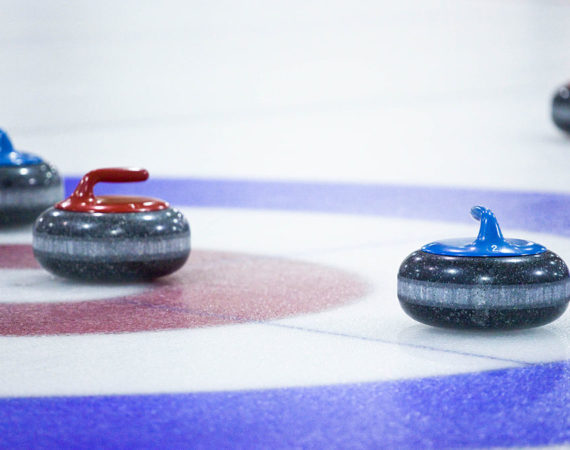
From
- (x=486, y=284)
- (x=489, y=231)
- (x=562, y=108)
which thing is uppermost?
(x=489, y=231)

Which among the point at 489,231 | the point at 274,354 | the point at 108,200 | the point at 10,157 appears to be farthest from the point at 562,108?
the point at 274,354

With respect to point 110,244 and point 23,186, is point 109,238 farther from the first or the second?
point 23,186

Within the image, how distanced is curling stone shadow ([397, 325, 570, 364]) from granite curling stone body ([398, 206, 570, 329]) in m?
0.04

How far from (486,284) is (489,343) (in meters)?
0.18

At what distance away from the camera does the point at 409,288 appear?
3820 millimetres

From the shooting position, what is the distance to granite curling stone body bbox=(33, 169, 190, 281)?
15.0ft

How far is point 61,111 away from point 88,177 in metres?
7.78

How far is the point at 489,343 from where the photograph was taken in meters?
3.71

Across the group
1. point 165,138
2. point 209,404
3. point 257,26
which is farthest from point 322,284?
point 257,26

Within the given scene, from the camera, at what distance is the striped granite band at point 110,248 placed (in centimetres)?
457

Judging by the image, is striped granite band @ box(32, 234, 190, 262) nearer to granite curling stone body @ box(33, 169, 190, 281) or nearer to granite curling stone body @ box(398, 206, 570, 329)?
granite curling stone body @ box(33, 169, 190, 281)

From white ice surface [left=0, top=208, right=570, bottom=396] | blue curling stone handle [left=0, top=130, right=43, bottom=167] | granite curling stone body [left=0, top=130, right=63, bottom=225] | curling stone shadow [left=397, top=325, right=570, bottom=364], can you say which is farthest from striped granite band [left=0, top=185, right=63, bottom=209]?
curling stone shadow [left=397, top=325, right=570, bottom=364]

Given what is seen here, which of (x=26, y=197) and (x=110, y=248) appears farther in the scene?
(x=26, y=197)

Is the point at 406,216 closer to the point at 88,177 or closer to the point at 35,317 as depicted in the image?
the point at 88,177
